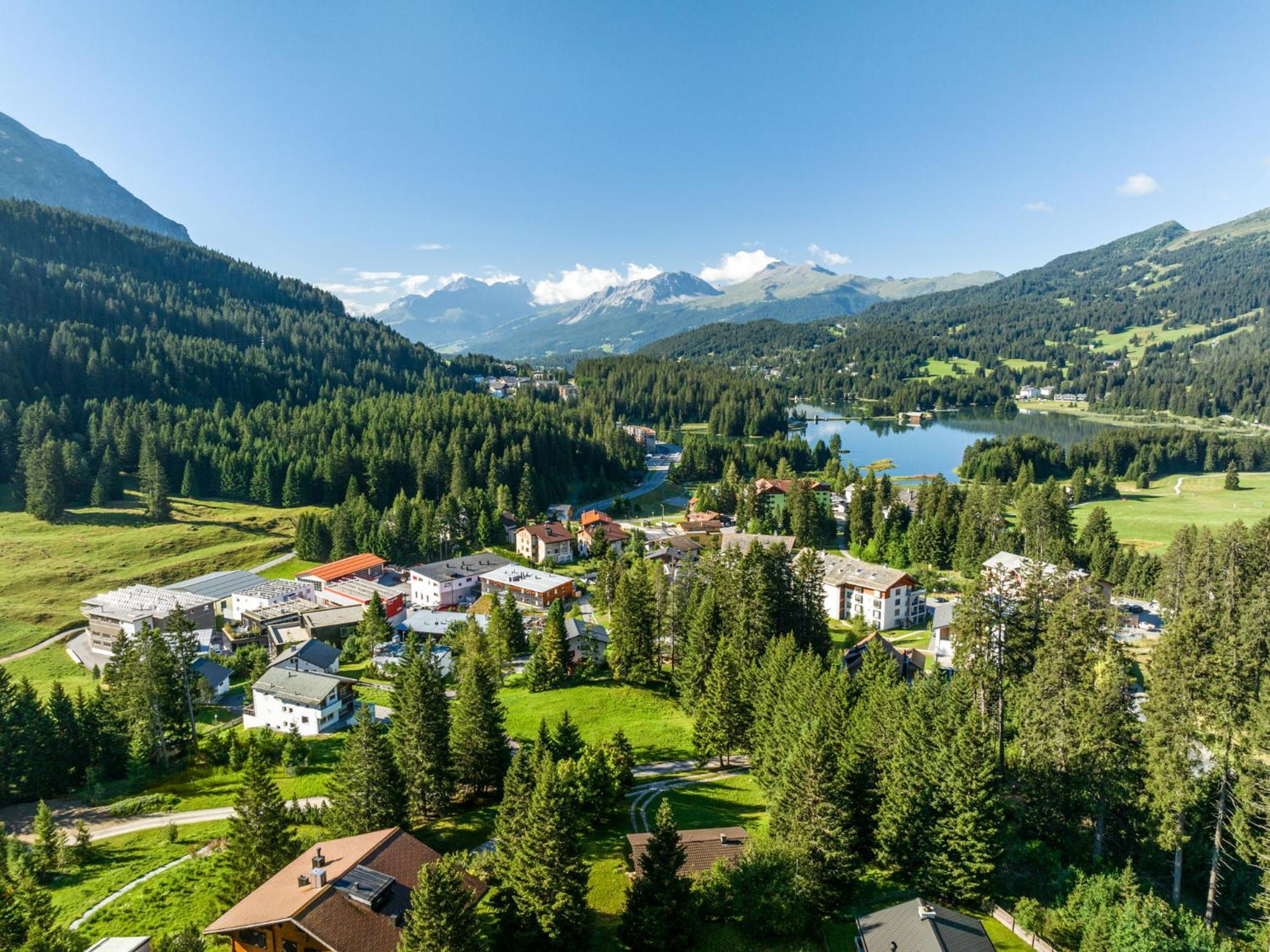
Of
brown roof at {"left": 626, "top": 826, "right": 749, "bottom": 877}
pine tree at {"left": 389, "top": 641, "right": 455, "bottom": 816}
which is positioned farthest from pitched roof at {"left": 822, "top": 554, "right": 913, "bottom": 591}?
pine tree at {"left": 389, "top": 641, "right": 455, "bottom": 816}

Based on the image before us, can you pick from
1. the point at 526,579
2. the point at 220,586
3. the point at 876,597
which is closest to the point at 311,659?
the point at 526,579

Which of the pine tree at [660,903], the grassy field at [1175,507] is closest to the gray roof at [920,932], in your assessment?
the pine tree at [660,903]

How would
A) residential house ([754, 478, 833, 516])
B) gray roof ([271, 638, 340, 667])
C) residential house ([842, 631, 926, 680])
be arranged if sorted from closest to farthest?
residential house ([842, 631, 926, 680]) < gray roof ([271, 638, 340, 667]) < residential house ([754, 478, 833, 516])

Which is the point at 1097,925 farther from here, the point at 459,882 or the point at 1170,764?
the point at 459,882

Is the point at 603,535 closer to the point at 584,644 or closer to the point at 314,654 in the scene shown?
the point at 584,644

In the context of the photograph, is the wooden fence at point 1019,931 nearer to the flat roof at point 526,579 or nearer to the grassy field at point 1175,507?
the flat roof at point 526,579

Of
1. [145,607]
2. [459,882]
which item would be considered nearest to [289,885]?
[459,882]

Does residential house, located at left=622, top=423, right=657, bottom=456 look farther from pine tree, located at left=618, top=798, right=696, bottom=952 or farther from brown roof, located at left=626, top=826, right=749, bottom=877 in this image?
pine tree, located at left=618, top=798, right=696, bottom=952
